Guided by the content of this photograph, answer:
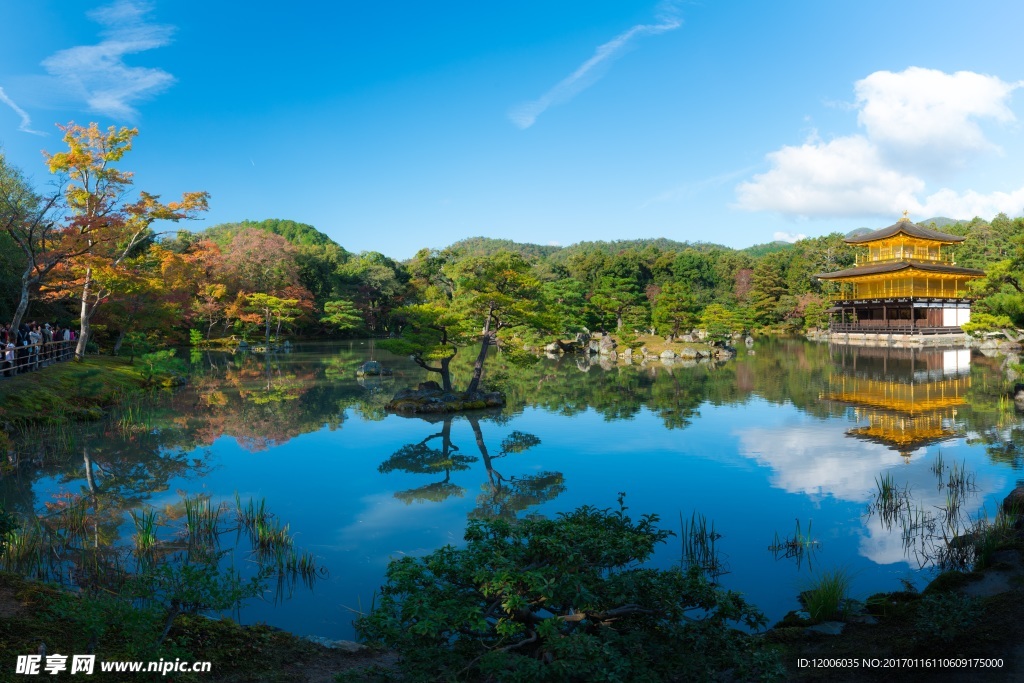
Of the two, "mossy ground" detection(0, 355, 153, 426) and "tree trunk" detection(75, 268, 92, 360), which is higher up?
"tree trunk" detection(75, 268, 92, 360)

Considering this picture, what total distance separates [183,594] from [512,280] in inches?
592

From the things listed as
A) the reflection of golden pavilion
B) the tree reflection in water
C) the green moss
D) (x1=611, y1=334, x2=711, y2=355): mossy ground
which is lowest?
the tree reflection in water

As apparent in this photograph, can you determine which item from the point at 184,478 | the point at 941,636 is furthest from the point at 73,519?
the point at 941,636

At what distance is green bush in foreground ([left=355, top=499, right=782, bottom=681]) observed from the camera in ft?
12.2

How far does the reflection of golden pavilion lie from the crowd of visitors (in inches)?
845

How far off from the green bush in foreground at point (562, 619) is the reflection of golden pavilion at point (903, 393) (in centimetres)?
1079

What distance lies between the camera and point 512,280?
60.1 feet

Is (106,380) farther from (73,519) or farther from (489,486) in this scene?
(489,486)

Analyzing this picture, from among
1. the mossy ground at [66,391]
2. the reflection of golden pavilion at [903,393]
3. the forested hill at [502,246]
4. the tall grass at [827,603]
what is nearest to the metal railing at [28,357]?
the mossy ground at [66,391]

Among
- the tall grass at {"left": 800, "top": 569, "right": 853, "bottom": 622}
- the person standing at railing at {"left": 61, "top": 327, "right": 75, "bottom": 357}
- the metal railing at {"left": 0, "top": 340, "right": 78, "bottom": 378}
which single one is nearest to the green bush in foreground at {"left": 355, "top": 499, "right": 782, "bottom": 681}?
the tall grass at {"left": 800, "top": 569, "right": 853, "bottom": 622}

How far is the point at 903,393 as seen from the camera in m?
21.0

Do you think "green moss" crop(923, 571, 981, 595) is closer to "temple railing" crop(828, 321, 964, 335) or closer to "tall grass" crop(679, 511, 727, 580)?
"tall grass" crop(679, 511, 727, 580)

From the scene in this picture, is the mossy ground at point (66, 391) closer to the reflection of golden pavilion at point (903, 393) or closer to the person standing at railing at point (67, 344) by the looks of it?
the person standing at railing at point (67, 344)

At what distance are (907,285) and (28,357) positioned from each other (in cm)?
4827
